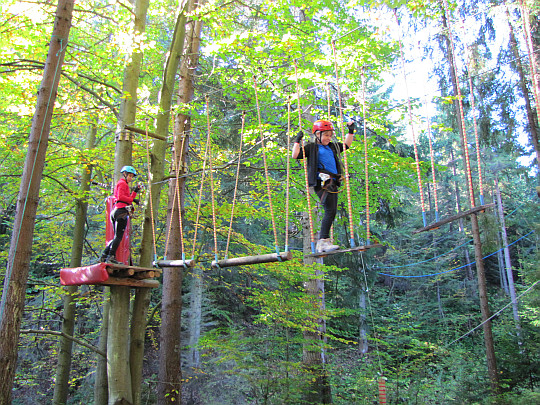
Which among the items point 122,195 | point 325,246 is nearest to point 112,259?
point 122,195

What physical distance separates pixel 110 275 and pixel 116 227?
722 mm

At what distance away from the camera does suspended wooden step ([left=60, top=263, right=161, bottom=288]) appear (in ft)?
15.9

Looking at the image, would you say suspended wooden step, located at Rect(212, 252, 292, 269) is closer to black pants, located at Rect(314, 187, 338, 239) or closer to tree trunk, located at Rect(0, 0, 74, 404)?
black pants, located at Rect(314, 187, 338, 239)

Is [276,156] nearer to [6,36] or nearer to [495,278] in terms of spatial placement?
[6,36]

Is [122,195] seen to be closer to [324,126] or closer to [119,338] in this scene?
[119,338]

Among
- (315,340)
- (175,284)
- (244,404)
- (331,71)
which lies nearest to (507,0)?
(331,71)

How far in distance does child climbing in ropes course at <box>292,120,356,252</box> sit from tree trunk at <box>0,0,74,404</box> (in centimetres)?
289

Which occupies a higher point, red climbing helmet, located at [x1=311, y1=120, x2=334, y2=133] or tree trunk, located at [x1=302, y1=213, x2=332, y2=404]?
red climbing helmet, located at [x1=311, y1=120, x2=334, y2=133]

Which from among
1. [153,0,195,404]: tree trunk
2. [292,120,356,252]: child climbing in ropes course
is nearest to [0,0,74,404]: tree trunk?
[153,0,195,404]: tree trunk

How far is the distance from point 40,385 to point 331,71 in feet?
44.4

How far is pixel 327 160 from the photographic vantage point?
5008 mm

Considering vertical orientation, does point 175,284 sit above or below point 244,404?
above

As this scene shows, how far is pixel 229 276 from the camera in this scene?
1295 cm

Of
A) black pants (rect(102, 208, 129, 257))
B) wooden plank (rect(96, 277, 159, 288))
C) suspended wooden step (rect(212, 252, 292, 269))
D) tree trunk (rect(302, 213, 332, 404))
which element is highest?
black pants (rect(102, 208, 129, 257))
